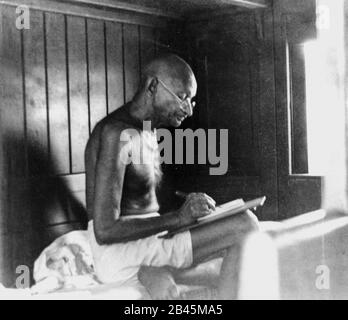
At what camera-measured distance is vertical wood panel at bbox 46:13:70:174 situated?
336 cm

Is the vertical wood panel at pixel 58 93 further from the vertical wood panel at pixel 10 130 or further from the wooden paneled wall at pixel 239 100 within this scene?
the wooden paneled wall at pixel 239 100

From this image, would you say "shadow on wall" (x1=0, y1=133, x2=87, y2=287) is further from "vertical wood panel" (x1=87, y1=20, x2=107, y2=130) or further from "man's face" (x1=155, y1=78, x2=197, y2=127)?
"man's face" (x1=155, y1=78, x2=197, y2=127)

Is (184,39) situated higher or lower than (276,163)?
higher

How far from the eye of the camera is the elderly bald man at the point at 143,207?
276 cm

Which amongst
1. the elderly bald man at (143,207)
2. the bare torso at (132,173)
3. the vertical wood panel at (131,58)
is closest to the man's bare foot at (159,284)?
the elderly bald man at (143,207)

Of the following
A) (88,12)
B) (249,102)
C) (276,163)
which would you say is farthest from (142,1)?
(276,163)

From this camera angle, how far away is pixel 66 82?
3.45 m

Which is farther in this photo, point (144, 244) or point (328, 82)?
point (328, 82)

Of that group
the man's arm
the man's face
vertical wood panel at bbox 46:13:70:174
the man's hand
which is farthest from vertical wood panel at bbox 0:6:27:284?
the man's hand

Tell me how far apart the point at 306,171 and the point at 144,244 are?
4.81 feet

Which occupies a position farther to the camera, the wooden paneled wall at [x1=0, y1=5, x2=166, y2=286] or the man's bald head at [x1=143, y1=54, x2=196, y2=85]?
the wooden paneled wall at [x1=0, y1=5, x2=166, y2=286]

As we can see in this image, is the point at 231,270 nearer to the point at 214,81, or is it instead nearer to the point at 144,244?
the point at 144,244

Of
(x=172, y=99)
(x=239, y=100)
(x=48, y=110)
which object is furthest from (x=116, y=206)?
(x=239, y=100)

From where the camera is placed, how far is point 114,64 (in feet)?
12.2
